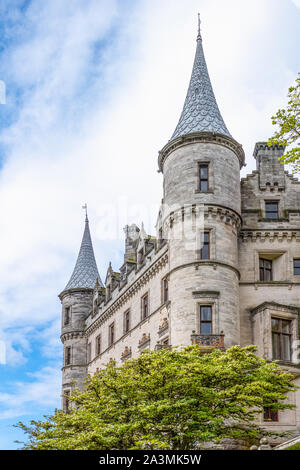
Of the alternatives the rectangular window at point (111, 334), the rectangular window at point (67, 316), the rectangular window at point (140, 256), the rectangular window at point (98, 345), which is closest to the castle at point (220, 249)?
the rectangular window at point (140, 256)

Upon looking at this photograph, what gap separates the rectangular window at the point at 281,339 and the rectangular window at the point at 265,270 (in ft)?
9.59

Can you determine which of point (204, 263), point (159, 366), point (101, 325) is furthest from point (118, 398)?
point (101, 325)

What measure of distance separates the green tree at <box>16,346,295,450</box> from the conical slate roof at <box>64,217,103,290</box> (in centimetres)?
3422

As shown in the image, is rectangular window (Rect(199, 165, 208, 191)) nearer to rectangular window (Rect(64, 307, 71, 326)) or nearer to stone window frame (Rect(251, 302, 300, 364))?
stone window frame (Rect(251, 302, 300, 364))

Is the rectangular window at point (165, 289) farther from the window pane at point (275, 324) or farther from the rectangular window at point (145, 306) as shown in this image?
the window pane at point (275, 324)

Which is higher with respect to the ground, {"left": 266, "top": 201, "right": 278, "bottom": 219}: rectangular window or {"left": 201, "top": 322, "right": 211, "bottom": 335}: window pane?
{"left": 266, "top": 201, "right": 278, "bottom": 219}: rectangular window

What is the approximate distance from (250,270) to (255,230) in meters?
2.36

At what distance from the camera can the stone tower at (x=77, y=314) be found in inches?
2411

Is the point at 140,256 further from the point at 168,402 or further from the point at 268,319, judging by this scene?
the point at 168,402

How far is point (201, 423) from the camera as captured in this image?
85.4 feet

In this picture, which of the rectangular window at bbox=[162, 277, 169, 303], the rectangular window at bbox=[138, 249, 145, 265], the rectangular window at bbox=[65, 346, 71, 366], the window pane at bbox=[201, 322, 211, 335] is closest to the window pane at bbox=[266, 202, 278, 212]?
the rectangular window at bbox=[162, 277, 169, 303]

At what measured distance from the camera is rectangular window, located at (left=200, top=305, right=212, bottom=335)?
1430 inches
